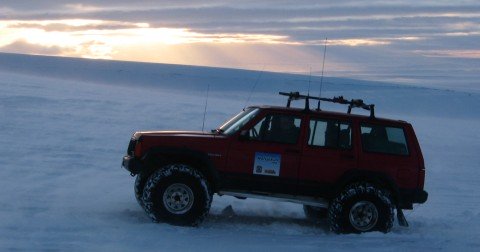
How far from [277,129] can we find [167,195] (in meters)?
1.57

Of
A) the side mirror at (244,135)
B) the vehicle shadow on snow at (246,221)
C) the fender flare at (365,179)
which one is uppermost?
the side mirror at (244,135)

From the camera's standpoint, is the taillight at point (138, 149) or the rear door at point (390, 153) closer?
the taillight at point (138, 149)

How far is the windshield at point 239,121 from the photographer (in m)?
10.0

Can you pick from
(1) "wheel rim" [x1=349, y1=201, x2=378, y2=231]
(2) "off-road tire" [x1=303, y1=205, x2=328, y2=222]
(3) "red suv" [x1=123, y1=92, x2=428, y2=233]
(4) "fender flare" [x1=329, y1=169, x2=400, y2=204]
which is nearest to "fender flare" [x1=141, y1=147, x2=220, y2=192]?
(3) "red suv" [x1=123, y1=92, x2=428, y2=233]

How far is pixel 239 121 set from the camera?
10.2m

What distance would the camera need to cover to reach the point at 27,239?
841 cm

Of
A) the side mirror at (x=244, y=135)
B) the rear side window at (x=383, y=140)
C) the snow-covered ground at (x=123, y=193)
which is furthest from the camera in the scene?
A: the rear side window at (x=383, y=140)

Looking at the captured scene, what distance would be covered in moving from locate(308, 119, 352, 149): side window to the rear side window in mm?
216

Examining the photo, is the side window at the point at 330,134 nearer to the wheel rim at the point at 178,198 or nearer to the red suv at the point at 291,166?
the red suv at the point at 291,166

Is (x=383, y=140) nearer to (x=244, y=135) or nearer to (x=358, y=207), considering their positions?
(x=358, y=207)

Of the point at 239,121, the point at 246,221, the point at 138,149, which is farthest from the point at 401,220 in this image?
the point at 138,149

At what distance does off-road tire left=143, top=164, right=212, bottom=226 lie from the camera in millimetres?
9586

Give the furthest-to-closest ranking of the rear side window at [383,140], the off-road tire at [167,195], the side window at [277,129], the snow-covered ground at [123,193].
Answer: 1. the rear side window at [383,140]
2. the side window at [277,129]
3. the off-road tire at [167,195]
4. the snow-covered ground at [123,193]

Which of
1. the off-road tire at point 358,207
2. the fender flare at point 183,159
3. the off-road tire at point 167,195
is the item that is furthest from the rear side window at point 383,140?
the off-road tire at point 167,195
